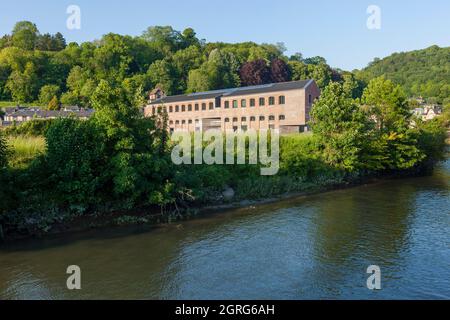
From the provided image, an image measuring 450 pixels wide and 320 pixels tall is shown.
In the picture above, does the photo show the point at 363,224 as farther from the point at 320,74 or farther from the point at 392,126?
the point at 320,74

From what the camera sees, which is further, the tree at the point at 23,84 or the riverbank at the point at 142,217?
the tree at the point at 23,84

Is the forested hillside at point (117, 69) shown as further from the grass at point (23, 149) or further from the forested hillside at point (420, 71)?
the grass at point (23, 149)

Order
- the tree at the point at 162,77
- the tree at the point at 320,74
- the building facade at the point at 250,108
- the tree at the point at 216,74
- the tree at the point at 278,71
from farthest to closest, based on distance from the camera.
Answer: the tree at the point at 162,77
the tree at the point at 320,74
the tree at the point at 278,71
the tree at the point at 216,74
the building facade at the point at 250,108

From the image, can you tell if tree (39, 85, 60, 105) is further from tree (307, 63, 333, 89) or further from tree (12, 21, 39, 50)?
tree (307, 63, 333, 89)

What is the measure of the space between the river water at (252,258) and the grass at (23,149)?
5.60m

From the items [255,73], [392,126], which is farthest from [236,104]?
[255,73]

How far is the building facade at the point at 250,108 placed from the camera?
53375 mm

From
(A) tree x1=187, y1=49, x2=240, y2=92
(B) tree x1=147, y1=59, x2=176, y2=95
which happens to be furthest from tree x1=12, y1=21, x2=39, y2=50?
(A) tree x1=187, y1=49, x2=240, y2=92

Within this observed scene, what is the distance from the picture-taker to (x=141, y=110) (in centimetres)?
2580

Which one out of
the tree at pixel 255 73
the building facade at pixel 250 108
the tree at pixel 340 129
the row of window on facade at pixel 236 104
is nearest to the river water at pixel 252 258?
the tree at pixel 340 129

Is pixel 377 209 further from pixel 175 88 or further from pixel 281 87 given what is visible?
pixel 175 88

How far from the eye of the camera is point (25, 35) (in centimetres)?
12006

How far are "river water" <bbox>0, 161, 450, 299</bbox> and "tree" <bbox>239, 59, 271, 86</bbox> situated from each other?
7373 centimetres

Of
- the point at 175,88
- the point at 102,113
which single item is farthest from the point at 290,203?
the point at 175,88
